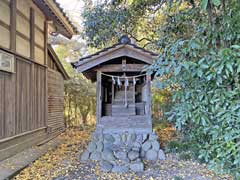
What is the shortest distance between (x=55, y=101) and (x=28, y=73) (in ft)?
8.89

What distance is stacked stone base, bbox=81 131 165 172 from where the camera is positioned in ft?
17.8

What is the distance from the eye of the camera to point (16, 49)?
249 inches

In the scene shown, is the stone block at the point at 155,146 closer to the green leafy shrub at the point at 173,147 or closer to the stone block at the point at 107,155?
the green leafy shrub at the point at 173,147

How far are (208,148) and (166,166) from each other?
2598 millimetres

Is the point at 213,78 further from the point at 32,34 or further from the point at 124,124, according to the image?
the point at 32,34

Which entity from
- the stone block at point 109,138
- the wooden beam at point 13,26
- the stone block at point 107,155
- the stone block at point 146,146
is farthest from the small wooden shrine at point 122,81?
the wooden beam at point 13,26

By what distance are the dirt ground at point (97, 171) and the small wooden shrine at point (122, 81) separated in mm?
1150

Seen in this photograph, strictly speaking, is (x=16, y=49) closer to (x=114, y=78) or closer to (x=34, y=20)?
(x=34, y=20)

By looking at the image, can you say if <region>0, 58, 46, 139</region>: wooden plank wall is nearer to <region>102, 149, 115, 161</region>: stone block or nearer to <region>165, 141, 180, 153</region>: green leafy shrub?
<region>102, 149, 115, 161</region>: stone block

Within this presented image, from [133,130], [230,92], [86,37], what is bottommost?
[133,130]

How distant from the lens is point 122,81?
707 cm

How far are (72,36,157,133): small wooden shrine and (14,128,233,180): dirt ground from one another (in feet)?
3.77

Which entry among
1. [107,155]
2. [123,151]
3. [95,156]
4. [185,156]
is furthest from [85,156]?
[185,156]

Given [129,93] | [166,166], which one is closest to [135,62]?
[129,93]
